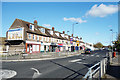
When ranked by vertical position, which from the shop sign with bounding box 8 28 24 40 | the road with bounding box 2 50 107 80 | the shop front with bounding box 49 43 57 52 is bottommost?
the road with bounding box 2 50 107 80

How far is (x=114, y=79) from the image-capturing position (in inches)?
234

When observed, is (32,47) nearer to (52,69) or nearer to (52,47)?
(52,47)

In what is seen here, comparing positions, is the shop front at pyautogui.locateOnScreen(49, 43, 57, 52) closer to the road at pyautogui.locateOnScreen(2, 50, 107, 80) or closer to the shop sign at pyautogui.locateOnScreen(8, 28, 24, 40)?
the shop sign at pyautogui.locateOnScreen(8, 28, 24, 40)

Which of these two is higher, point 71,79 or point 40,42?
point 40,42

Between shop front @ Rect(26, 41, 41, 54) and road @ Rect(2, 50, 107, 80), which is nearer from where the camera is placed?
road @ Rect(2, 50, 107, 80)

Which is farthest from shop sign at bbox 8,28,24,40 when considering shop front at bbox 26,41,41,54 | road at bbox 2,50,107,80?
road at bbox 2,50,107,80

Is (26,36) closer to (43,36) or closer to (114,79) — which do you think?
(43,36)

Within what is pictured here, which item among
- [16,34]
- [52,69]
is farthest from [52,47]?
[52,69]

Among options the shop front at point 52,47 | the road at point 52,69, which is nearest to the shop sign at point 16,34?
the shop front at point 52,47

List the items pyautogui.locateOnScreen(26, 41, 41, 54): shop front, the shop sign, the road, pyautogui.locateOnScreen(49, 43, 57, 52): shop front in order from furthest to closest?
1. pyautogui.locateOnScreen(49, 43, 57, 52): shop front
2. pyautogui.locateOnScreen(26, 41, 41, 54): shop front
3. the shop sign
4. the road

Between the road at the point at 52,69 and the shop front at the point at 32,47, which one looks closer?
the road at the point at 52,69

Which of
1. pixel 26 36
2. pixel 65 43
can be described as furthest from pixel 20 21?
pixel 65 43

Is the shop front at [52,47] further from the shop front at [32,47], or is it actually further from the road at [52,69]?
the road at [52,69]

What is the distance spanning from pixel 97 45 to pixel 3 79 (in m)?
132
